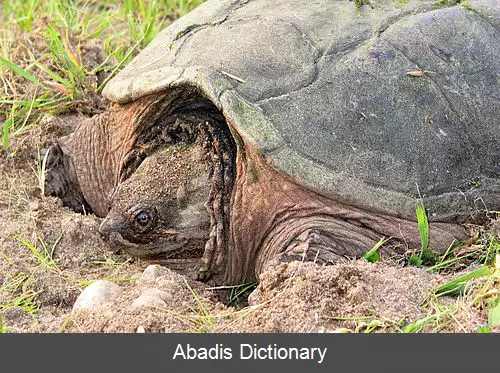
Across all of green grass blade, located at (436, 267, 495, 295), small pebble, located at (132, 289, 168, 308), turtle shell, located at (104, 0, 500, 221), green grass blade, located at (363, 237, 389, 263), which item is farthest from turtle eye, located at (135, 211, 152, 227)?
green grass blade, located at (436, 267, 495, 295)

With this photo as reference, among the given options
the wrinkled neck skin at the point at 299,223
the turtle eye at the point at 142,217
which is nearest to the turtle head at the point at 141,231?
the turtle eye at the point at 142,217

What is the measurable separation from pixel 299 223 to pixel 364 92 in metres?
0.66

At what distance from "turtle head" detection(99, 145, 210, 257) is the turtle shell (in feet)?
1.30

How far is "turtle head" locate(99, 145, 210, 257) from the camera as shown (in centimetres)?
333

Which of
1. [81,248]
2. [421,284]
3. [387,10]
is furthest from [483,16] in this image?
[81,248]

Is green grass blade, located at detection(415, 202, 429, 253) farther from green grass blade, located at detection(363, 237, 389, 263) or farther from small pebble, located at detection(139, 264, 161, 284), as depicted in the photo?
small pebble, located at detection(139, 264, 161, 284)

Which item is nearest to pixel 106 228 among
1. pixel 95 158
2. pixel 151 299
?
pixel 151 299

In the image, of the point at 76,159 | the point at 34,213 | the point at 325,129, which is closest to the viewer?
the point at 325,129

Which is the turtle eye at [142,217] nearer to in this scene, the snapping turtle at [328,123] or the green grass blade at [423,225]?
the snapping turtle at [328,123]

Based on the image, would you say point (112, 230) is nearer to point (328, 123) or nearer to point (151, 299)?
point (151, 299)

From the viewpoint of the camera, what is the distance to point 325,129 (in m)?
3.17

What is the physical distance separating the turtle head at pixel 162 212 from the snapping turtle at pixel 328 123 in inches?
0.6

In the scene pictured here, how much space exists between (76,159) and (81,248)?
0.74 metres

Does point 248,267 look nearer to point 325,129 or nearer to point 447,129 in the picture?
point 325,129
